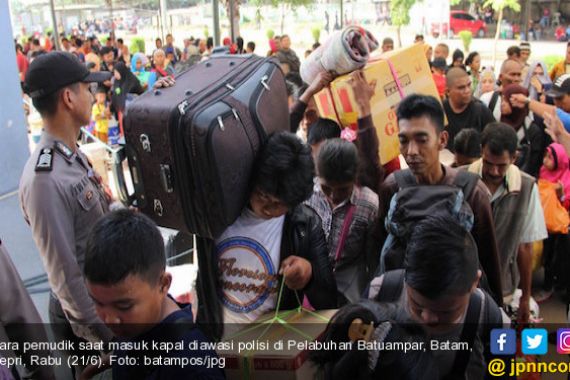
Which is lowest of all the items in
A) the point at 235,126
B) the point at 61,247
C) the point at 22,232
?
the point at 22,232

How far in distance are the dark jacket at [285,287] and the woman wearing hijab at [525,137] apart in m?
2.57

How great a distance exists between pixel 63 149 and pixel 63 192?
216 millimetres

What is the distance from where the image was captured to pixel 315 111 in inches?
133

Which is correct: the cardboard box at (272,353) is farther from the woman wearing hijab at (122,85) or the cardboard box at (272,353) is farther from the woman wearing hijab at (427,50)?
the woman wearing hijab at (122,85)

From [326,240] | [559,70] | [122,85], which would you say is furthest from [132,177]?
[122,85]

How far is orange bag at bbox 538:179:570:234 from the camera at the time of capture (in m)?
3.64

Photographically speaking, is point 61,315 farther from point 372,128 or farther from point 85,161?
point 372,128

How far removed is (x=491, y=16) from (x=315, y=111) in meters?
23.8

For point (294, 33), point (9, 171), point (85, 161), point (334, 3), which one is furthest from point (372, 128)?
point (294, 33)

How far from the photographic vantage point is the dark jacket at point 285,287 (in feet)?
5.96

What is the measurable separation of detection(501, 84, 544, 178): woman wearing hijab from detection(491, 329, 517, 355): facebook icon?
2.61 metres

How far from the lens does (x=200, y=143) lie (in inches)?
58.4

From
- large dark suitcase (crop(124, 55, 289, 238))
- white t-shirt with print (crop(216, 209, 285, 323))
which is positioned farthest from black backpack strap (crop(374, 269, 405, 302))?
large dark suitcase (crop(124, 55, 289, 238))

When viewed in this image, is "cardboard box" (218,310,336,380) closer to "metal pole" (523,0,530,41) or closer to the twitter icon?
the twitter icon
